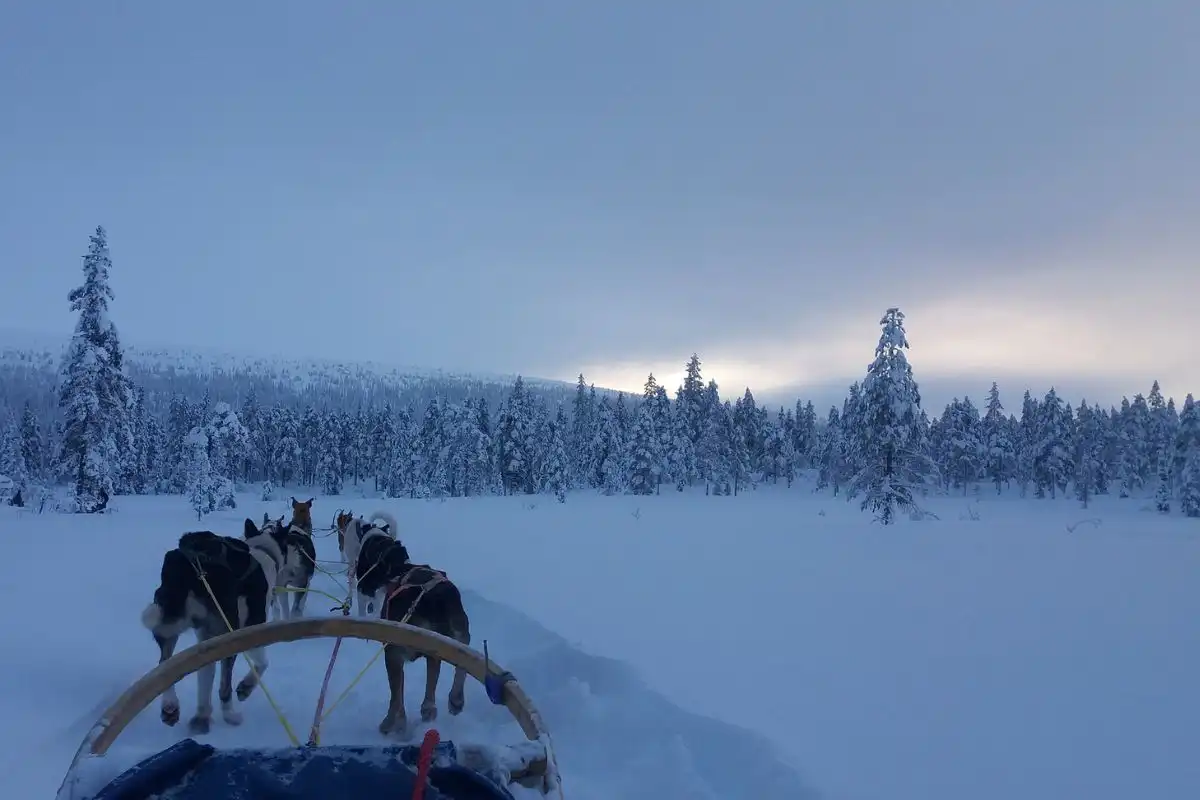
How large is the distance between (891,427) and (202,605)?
1185 inches

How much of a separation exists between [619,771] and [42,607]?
7832mm

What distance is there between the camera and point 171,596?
521 cm

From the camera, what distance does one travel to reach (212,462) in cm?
3725

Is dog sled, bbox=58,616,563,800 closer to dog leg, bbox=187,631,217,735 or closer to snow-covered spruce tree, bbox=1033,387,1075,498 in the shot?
dog leg, bbox=187,631,217,735

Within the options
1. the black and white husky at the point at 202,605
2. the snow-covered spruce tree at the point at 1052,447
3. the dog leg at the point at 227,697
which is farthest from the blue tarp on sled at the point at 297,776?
the snow-covered spruce tree at the point at 1052,447

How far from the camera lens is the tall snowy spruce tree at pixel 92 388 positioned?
29812 millimetres

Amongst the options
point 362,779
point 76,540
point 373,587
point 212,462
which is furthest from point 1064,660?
point 212,462

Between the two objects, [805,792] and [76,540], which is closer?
[805,792]

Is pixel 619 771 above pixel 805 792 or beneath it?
beneath

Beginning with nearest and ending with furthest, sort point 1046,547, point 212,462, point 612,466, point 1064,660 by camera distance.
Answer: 1. point 1064,660
2. point 1046,547
3. point 212,462
4. point 612,466

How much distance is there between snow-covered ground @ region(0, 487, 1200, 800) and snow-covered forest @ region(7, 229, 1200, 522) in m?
21.9

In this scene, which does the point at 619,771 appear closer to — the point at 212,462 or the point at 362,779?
the point at 362,779

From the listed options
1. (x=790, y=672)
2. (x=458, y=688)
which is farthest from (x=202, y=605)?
(x=790, y=672)

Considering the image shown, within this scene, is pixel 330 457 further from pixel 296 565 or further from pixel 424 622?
pixel 424 622
